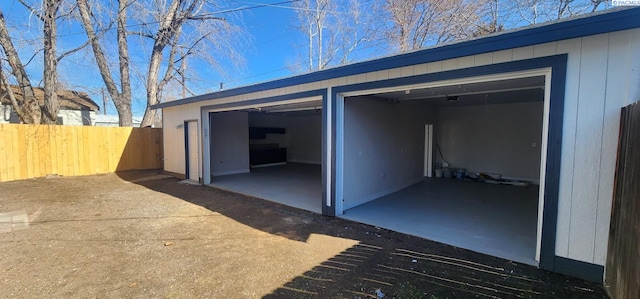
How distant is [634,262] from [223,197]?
628 centimetres

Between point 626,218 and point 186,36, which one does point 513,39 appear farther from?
point 186,36

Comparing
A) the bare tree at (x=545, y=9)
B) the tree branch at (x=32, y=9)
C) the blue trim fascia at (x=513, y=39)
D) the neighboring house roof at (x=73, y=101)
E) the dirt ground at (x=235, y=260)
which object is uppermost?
the bare tree at (x=545, y=9)

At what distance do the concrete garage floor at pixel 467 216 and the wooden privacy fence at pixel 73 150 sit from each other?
9.66m

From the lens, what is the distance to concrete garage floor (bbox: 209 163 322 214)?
5.94 meters

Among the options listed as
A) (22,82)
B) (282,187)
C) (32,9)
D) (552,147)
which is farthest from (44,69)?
(552,147)

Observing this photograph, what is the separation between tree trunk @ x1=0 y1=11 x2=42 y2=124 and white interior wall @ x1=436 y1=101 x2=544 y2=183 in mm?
14601

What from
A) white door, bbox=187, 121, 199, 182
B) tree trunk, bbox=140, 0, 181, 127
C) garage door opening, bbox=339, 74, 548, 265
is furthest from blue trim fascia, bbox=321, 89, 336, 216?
tree trunk, bbox=140, 0, 181, 127

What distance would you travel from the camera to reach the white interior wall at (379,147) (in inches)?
208

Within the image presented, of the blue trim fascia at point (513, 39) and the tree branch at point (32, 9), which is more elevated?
the tree branch at point (32, 9)

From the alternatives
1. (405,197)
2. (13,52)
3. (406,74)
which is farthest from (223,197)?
(13,52)

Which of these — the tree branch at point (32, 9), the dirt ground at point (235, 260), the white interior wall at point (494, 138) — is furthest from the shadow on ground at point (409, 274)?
the tree branch at point (32, 9)

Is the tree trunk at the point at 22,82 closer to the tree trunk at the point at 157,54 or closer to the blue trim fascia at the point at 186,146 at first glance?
the tree trunk at the point at 157,54

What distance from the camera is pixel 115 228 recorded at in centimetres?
426

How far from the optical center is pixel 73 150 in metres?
9.36
